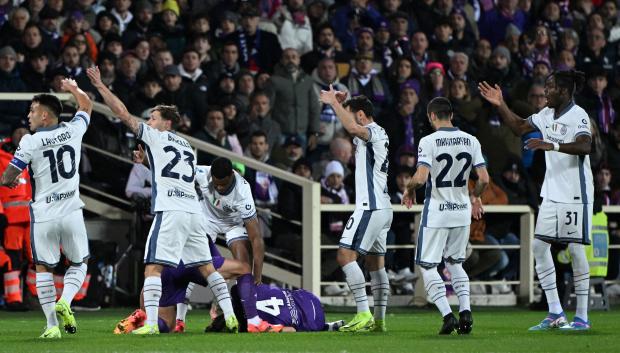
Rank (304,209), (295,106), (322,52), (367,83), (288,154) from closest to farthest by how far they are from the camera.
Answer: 1. (304,209)
2. (288,154)
3. (295,106)
4. (367,83)
5. (322,52)

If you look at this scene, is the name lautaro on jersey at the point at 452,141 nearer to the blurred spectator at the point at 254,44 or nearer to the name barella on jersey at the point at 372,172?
the name barella on jersey at the point at 372,172

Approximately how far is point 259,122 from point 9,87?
10.9 ft

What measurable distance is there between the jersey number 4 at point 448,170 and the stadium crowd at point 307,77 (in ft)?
18.3

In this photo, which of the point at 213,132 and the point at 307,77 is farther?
the point at 307,77

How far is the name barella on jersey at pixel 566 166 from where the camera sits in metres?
12.9

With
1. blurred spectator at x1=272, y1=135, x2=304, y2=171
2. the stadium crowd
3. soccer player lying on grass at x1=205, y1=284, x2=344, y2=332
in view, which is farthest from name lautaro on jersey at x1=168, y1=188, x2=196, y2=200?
blurred spectator at x1=272, y1=135, x2=304, y2=171

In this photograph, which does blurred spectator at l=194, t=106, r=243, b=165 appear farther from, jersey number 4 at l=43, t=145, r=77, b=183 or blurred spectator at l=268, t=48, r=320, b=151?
jersey number 4 at l=43, t=145, r=77, b=183

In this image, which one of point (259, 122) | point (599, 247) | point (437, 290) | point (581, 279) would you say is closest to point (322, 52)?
point (259, 122)

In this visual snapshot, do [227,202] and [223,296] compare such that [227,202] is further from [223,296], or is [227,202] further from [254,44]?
[254,44]

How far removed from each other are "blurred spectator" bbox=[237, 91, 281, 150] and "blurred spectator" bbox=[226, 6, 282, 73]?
3.81 ft

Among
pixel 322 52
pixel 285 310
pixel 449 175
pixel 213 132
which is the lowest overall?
pixel 285 310

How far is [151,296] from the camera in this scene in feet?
39.2

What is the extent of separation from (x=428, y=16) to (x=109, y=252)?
287 inches

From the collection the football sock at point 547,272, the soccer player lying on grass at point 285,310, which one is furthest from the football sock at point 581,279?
the soccer player lying on grass at point 285,310
